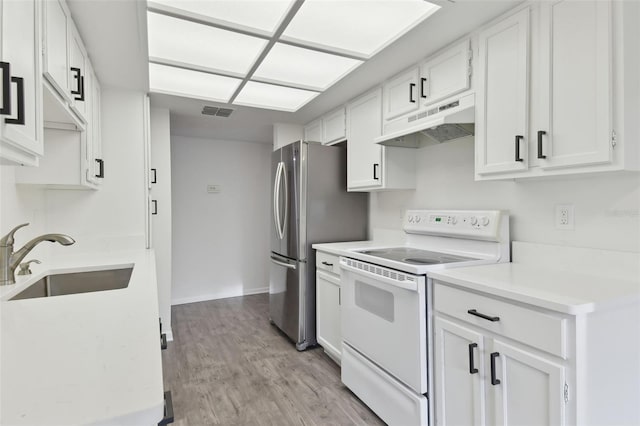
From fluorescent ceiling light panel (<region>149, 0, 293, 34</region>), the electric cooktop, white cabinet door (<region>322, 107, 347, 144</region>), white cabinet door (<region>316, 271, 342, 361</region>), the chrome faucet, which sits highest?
fluorescent ceiling light panel (<region>149, 0, 293, 34</region>)

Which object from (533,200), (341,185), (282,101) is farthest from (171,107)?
(533,200)

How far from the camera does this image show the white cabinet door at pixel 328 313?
105 inches

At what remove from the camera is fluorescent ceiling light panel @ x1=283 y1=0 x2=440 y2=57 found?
1.70 metres

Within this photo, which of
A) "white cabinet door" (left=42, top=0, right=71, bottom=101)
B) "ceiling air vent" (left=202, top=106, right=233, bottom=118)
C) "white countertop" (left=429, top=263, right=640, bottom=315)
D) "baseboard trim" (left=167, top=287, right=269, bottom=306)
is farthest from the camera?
"baseboard trim" (left=167, top=287, right=269, bottom=306)

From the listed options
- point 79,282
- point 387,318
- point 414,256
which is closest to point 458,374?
point 387,318

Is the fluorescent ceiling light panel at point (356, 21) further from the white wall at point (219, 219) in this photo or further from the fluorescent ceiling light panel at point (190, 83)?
the white wall at point (219, 219)

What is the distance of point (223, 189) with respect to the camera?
15.7 feet

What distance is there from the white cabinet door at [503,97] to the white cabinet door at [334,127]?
1499 mm

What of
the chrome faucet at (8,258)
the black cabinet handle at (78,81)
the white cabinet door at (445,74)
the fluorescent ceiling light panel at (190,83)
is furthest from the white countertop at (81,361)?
the white cabinet door at (445,74)

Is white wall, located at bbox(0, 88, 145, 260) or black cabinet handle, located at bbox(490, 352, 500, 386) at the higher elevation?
white wall, located at bbox(0, 88, 145, 260)

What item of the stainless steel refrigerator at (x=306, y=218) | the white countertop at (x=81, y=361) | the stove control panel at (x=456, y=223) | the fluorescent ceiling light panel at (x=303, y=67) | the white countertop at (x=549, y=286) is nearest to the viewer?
the white countertop at (x=81, y=361)

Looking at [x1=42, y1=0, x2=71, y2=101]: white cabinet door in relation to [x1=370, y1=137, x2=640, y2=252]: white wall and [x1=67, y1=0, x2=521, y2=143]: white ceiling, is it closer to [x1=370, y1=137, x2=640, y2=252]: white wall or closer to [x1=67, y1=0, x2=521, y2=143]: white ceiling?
[x1=67, y1=0, x2=521, y2=143]: white ceiling

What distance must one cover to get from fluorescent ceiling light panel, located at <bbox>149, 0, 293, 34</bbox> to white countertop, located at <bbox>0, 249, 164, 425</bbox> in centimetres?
136

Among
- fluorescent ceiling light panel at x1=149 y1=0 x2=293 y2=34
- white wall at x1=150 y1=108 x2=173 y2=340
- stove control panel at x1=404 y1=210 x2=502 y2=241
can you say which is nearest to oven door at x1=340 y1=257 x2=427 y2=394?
stove control panel at x1=404 y1=210 x2=502 y2=241
